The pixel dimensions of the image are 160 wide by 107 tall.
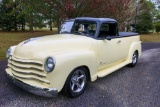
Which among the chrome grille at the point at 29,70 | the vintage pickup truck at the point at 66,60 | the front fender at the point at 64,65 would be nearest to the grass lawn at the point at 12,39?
the vintage pickup truck at the point at 66,60

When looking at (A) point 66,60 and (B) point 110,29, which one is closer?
(A) point 66,60

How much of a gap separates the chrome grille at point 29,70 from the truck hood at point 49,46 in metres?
0.11

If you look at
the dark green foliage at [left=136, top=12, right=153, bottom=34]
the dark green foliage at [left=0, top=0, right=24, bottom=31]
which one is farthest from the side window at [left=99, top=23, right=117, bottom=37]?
the dark green foliage at [left=0, top=0, right=24, bottom=31]

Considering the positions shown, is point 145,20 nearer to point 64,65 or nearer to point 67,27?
point 67,27

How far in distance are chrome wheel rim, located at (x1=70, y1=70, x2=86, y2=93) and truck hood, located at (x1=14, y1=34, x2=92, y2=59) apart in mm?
512

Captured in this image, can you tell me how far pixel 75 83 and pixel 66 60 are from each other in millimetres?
659

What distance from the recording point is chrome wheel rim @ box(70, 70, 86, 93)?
3970 millimetres

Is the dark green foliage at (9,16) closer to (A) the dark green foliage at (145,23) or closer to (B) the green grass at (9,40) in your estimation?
(B) the green grass at (9,40)

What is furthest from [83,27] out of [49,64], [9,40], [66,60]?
[9,40]

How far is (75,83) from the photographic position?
4.04m

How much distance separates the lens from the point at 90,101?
391cm

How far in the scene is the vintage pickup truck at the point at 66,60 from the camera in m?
3.53

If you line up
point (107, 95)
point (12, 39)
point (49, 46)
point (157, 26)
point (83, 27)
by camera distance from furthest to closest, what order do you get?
point (157, 26) < point (12, 39) < point (83, 27) < point (107, 95) < point (49, 46)

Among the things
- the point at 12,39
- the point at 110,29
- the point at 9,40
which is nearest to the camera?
the point at 110,29
